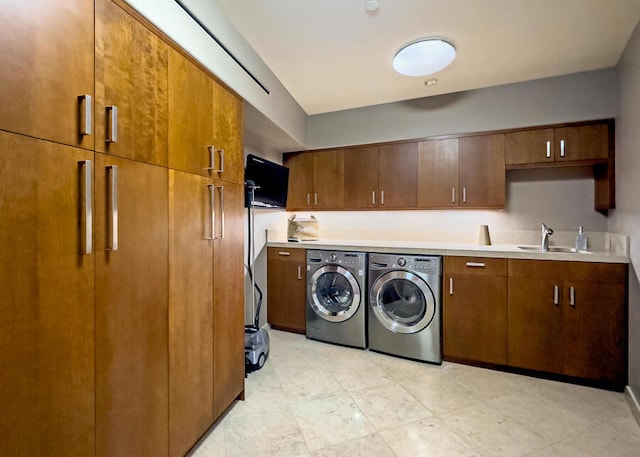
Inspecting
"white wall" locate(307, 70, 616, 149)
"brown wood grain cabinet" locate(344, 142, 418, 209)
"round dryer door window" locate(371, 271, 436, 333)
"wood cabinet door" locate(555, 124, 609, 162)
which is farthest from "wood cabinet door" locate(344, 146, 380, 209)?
"wood cabinet door" locate(555, 124, 609, 162)

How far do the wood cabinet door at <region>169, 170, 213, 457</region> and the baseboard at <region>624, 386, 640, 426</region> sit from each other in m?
2.56

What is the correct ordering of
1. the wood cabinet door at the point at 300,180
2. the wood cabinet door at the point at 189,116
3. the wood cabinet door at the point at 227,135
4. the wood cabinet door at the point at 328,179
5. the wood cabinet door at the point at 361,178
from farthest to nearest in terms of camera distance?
the wood cabinet door at the point at 300,180, the wood cabinet door at the point at 328,179, the wood cabinet door at the point at 361,178, the wood cabinet door at the point at 227,135, the wood cabinet door at the point at 189,116

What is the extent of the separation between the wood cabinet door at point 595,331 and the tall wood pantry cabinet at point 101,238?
8.38 feet

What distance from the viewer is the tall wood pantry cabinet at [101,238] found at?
0.77 meters

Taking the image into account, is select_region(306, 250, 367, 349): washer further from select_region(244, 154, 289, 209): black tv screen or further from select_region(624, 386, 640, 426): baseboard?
select_region(624, 386, 640, 426): baseboard

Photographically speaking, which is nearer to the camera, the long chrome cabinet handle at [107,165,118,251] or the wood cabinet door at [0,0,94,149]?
the wood cabinet door at [0,0,94,149]

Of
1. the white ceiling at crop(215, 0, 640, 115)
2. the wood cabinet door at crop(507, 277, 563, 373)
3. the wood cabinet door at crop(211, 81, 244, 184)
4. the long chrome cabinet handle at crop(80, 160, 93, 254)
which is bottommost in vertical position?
the wood cabinet door at crop(507, 277, 563, 373)

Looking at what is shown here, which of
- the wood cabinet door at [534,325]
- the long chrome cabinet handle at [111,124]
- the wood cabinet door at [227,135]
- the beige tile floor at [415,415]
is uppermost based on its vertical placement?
the wood cabinet door at [227,135]

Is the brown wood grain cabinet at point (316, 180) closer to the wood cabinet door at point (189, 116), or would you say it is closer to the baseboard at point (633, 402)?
the wood cabinet door at point (189, 116)

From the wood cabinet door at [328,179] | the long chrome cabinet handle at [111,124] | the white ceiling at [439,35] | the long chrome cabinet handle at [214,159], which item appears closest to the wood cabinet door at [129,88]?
the long chrome cabinet handle at [111,124]

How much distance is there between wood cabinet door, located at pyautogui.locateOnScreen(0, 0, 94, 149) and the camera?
735mm

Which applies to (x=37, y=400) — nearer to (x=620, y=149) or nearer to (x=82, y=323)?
(x=82, y=323)

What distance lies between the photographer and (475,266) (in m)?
2.38

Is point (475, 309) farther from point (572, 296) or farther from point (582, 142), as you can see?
point (582, 142)
